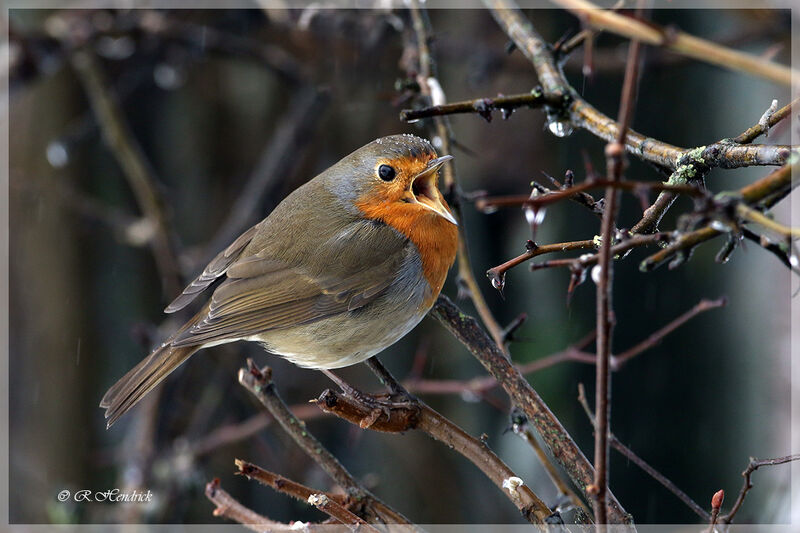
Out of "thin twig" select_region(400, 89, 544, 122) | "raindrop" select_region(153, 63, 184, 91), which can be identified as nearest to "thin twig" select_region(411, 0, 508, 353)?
"thin twig" select_region(400, 89, 544, 122)

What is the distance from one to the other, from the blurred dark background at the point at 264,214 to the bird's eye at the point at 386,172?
76 centimetres

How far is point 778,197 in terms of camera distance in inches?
46.9

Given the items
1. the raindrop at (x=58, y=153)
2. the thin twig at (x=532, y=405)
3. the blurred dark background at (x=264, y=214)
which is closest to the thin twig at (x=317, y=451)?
the thin twig at (x=532, y=405)

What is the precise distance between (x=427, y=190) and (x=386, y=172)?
0.15m

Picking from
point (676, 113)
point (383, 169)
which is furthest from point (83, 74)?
point (676, 113)

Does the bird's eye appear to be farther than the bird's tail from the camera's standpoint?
Yes

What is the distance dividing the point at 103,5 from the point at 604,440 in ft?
12.1

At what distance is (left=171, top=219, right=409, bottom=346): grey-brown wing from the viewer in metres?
2.72

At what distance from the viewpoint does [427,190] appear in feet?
9.18

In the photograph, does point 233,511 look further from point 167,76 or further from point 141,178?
point 167,76

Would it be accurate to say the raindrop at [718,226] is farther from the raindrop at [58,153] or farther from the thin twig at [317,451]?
the raindrop at [58,153]

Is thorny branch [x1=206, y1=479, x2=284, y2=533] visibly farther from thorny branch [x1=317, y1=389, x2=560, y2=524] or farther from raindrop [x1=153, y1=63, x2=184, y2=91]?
raindrop [x1=153, y1=63, x2=184, y2=91]

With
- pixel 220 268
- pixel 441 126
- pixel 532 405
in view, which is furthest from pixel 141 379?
pixel 532 405

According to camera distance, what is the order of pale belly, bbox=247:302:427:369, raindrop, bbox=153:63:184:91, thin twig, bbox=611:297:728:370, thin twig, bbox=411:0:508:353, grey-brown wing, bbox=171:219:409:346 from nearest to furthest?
thin twig, bbox=611:297:728:370
thin twig, bbox=411:0:508:353
pale belly, bbox=247:302:427:369
grey-brown wing, bbox=171:219:409:346
raindrop, bbox=153:63:184:91
